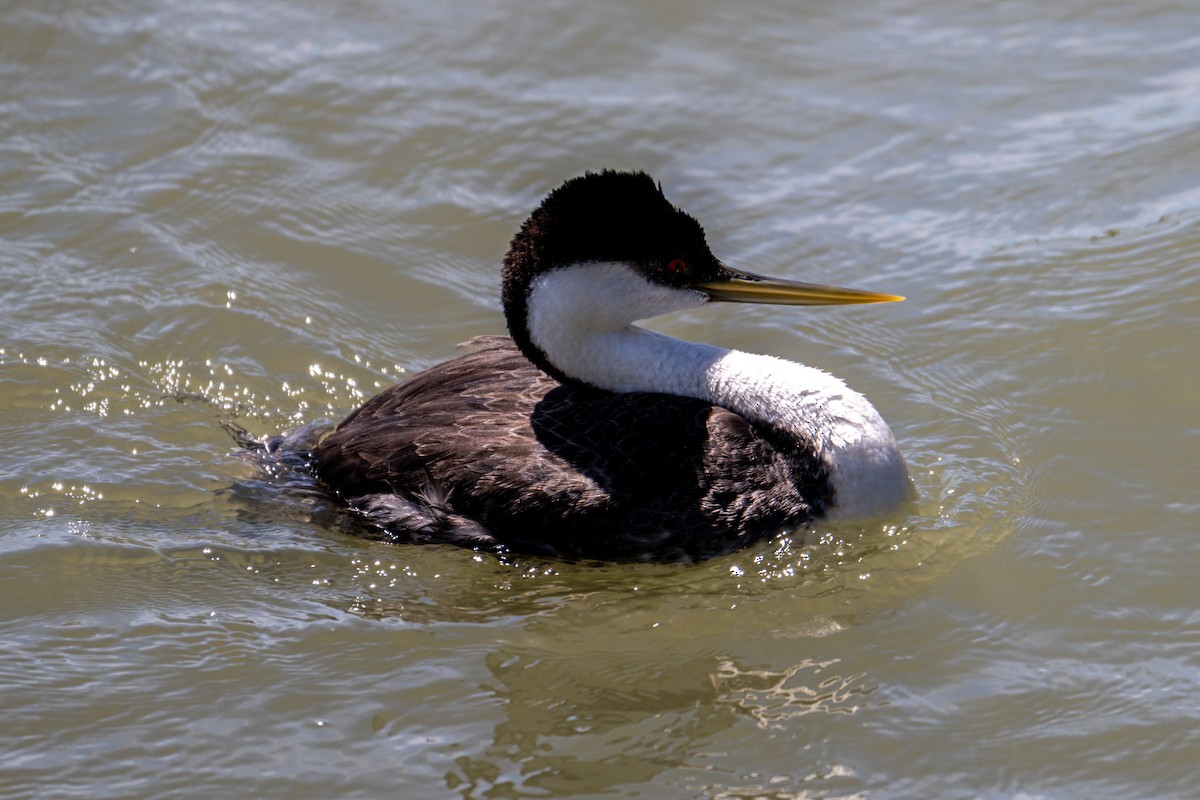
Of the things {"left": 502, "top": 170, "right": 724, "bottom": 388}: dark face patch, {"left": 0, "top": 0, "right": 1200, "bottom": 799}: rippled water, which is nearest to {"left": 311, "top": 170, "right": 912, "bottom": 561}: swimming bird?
{"left": 502, "top": 170, "right": 724, "bottom": 388}: dark face patch

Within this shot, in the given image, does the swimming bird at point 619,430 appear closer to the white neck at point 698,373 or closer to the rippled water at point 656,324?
the white neck at point 698,373

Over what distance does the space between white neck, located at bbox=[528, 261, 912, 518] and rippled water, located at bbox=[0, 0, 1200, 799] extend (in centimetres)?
27

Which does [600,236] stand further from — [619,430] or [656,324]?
[656,324]

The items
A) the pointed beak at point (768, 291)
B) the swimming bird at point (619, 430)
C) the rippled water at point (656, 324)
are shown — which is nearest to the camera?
the rippled water at point (656, 324)

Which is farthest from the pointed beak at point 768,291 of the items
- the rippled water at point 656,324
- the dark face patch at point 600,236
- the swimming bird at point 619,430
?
the rippled water at point 656,324

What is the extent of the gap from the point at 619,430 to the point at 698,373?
51 cm

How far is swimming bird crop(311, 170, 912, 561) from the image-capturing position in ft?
19.9

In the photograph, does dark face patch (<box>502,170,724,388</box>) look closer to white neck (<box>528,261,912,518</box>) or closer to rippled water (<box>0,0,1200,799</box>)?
white neck (<box>528,261,912,518</box>)

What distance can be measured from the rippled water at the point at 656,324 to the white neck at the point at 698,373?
269 mm

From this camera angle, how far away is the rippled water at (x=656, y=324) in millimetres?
5312

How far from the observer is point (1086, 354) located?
7.59 meters

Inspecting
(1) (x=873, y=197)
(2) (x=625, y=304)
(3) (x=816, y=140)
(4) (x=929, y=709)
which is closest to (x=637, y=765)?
(4) (x=929, y=709)

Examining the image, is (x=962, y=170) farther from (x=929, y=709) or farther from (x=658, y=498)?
(x=929, y=709)

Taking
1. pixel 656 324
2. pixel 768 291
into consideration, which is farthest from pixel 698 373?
pixel 656 324
